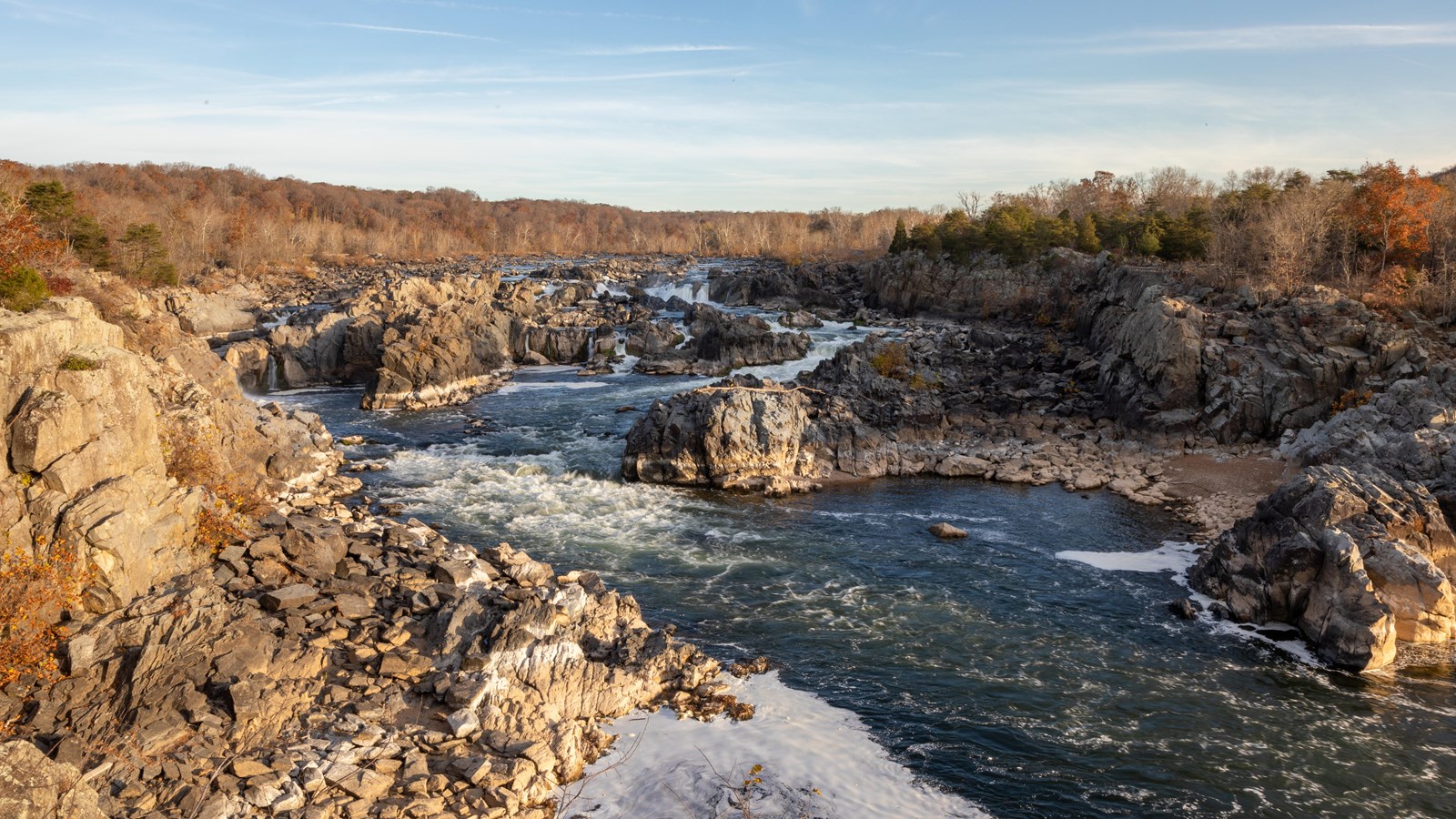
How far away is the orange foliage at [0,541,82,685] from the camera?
12039 millimetres

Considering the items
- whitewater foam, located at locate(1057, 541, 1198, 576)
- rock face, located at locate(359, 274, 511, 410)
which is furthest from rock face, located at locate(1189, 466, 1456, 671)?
rock face, located at locate(359, 274, 511, 410)

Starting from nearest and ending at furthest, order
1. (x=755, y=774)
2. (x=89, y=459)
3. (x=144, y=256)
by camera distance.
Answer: (x=755, y=774)
(x=89, y=459)
(x=144, y=256)

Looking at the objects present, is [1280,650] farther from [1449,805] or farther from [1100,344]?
[1100,344]

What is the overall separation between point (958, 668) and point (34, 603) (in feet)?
51.8

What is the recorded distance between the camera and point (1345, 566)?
1802 cm

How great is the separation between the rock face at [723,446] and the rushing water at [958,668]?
3.24 ft

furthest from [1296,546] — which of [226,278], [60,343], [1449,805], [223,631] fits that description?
[226,278]

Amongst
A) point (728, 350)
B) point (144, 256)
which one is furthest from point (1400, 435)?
point (144, 256)

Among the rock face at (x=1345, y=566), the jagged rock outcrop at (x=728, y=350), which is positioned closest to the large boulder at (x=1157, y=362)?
the rock face at (x=1345, y=566)

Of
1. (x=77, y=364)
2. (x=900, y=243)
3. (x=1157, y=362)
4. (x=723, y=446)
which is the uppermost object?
(x=900, y=243)

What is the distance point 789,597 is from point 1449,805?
12201 mm

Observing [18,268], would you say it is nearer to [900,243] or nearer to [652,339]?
[652,339]

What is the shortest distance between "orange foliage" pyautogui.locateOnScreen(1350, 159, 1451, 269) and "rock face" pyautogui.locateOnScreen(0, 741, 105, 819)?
4957 centimetres

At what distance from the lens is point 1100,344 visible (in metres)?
45.8
